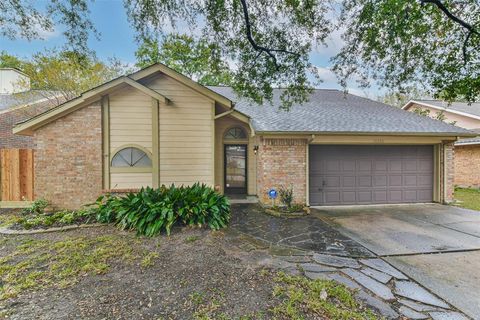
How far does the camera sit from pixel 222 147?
895cm

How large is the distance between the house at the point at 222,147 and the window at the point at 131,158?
3 centimetres

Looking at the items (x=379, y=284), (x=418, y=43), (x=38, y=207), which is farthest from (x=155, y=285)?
(x=418, y=43)

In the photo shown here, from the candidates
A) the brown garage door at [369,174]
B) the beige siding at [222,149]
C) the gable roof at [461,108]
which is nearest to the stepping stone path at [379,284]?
the brown garage door at [369,174]

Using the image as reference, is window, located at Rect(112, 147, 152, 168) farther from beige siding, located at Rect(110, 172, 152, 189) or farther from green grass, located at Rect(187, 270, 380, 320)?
green grass, located at Rect(187, 270, 380, 320)

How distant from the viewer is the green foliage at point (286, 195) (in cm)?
722

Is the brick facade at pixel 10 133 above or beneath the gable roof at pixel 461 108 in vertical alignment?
beneath

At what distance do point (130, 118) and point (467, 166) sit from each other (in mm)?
17578

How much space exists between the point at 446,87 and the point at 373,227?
3951 millimetres

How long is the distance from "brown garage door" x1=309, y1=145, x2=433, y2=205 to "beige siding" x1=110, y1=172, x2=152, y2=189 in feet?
18.2

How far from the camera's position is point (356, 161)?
8.39 metres

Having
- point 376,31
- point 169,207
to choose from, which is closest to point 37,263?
point 169,207

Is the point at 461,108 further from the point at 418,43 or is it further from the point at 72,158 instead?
the point at 72,158

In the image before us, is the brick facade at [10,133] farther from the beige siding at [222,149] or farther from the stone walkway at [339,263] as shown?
the stone walkway at [339,263]

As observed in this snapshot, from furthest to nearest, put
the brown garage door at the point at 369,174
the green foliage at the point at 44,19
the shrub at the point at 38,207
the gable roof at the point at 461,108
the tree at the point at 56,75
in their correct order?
the gable roof at the point at 461,108 < the tree at the point at 56,75 < the brown garage door at the point at 369,174 < the shrub at the point at 38,207 < the green foliage at the point at 44,19
